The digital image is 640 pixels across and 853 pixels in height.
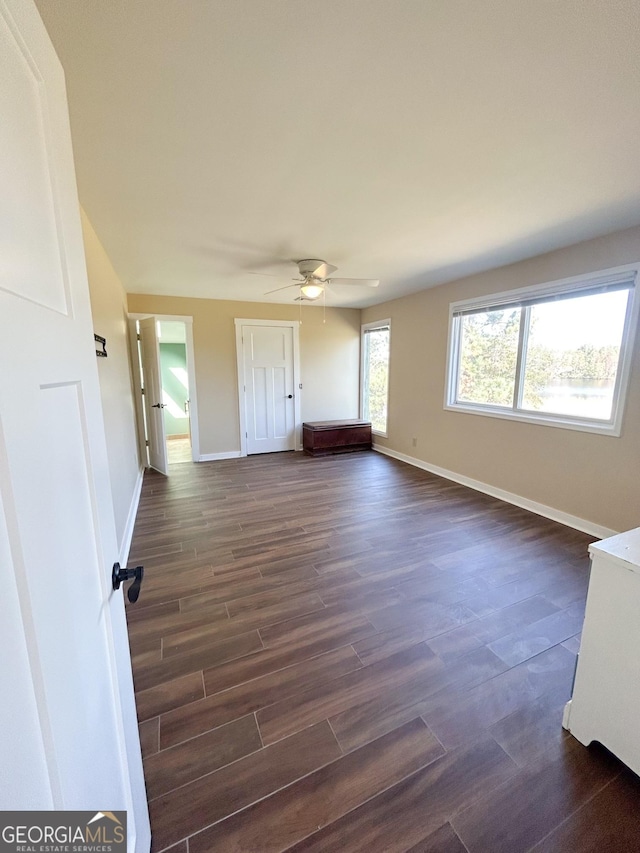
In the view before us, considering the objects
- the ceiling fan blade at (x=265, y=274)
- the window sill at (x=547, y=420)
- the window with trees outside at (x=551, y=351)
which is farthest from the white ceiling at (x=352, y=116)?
the window sill at (x=547, y=420)

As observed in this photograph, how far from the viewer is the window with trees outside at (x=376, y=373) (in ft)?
18.0

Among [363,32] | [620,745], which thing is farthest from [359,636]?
[363,32]

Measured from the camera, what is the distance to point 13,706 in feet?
1.32

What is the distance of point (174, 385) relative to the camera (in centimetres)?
732

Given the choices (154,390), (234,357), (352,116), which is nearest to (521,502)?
(352,116)

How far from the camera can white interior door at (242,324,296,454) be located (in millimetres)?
5234

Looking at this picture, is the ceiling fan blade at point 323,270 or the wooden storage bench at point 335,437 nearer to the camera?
the ceiling fan blade at point 323,270

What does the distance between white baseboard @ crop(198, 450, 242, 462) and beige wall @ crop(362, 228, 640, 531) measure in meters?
2.43

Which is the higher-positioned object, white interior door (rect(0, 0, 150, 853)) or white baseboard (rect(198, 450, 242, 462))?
white interior door (rect(0, 0, 150, 853))

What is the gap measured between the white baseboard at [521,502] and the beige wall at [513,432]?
47 mm

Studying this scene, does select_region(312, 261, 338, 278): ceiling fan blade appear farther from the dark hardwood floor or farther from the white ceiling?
the dark hardwood floor

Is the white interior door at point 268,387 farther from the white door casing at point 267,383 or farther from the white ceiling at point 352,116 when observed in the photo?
the white ceiling at point 352,116


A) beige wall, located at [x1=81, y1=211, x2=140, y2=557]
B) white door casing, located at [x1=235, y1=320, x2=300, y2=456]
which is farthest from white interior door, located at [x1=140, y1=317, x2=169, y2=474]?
white door casing, located at [x1=235, y1=320, x2=300, y2=456]

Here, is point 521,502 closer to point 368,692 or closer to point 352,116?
point 368,692
